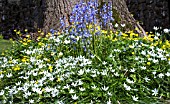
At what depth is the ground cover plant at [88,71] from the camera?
4.14 meters

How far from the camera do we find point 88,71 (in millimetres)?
4395

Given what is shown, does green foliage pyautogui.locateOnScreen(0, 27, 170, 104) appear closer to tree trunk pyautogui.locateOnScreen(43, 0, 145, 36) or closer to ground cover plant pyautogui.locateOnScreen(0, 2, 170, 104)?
ground cover plant pyautogui.locateOnScreen(0, 2, 170, 104)

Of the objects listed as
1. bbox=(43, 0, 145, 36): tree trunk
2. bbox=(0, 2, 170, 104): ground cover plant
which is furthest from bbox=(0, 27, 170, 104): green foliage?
bbox=(43, 0, 145, 36): tree trunk

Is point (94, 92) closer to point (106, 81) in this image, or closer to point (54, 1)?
point (106, 81)

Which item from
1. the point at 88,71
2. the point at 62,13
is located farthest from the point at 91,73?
the point at 62,13

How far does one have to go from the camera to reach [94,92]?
13.5ft

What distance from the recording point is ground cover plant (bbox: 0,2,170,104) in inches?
163

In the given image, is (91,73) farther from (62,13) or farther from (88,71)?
(62,13)

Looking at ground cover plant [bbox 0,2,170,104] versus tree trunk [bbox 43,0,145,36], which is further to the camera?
tree trunk [bbox 43,0,145,36]

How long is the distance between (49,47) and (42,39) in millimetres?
724

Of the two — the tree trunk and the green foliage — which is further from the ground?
the tree trunk

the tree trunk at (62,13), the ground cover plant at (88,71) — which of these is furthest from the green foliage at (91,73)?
the tree trunk at (62,13)

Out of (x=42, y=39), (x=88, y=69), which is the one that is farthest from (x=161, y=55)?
(x=42, y=39)

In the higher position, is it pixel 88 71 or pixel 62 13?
pixel 62 13
